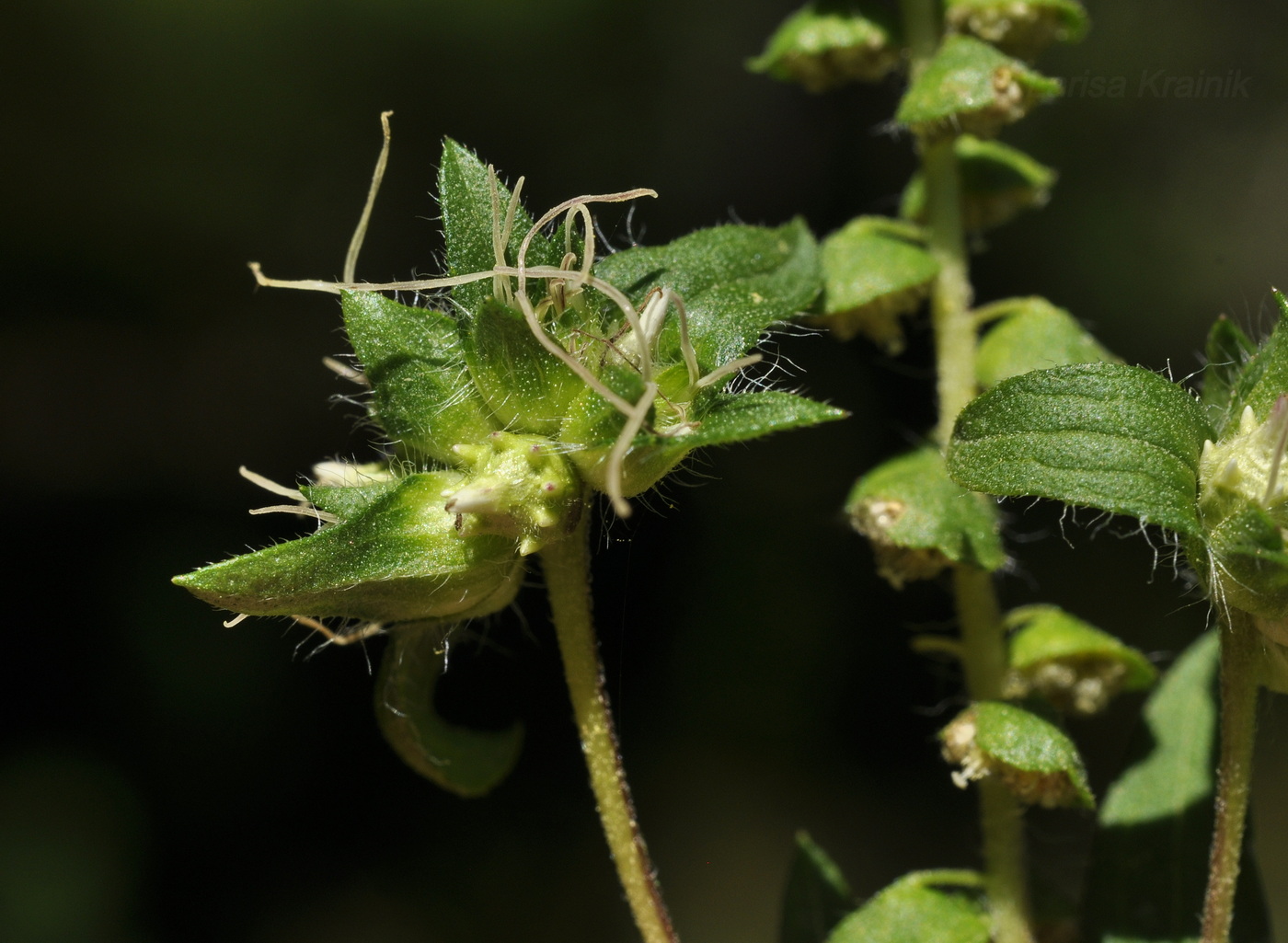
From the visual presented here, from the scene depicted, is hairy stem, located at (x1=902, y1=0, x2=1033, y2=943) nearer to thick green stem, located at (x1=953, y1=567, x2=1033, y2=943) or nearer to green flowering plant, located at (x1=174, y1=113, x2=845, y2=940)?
thick green stem, located at (x1=953, y1=567, x2=1033, y2=943)

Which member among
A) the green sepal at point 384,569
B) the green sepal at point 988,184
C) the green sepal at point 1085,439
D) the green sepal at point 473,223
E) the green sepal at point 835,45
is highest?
the green sepal at point 835,45

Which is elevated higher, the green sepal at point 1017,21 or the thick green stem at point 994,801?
the green sepal at point 1017,21

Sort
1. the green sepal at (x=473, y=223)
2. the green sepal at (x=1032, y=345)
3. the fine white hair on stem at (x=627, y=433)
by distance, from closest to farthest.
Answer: the fine white hair on stem at (x=627, y=433)
the green sepal at (x=473, y=223)
the green sepal at (x=1032, y=345)

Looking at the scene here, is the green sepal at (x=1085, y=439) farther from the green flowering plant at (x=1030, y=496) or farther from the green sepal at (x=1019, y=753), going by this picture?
the green sepal at (x=1019, y=753)

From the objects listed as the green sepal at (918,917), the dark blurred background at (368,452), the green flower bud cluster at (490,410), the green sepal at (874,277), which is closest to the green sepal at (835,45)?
the green sepal at (874,277)

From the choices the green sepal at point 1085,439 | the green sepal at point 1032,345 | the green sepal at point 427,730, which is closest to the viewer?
the green sepal at point 1085,439

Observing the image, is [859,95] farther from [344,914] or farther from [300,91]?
[344,914]

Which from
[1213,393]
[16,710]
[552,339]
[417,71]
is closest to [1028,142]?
[417,71]

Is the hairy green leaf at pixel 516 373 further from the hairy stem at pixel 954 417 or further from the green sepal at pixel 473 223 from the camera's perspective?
the hairy stem at pixel 954 417

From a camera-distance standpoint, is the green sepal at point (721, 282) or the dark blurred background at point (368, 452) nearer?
the green sepal at point (721, 282)
